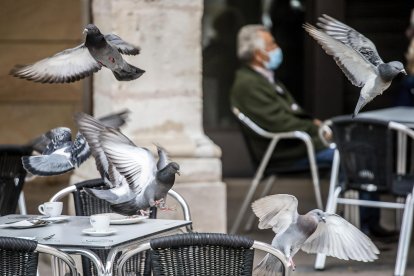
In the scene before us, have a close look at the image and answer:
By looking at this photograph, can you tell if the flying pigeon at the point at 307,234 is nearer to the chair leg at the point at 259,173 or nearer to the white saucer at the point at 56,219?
the white saucer at the point at 56,219

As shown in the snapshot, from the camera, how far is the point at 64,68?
14.6 ft

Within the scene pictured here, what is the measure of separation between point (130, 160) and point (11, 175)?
221cm

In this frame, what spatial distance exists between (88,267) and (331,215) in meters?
1.54

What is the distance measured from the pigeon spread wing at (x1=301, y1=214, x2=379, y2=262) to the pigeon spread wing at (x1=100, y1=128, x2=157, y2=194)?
0.64 m

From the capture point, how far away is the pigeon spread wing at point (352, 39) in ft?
12.6

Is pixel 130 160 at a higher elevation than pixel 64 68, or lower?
lower

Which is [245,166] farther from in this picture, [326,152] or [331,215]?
[331,215]

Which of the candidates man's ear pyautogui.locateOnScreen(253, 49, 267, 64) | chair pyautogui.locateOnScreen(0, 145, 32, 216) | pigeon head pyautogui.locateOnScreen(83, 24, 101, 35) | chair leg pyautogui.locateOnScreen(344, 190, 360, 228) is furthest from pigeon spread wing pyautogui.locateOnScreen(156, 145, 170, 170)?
man's ear pyautogui.locateOnScreen(253, 49, 267, 64)

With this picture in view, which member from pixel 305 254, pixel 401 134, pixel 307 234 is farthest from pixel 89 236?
pixel 305 254

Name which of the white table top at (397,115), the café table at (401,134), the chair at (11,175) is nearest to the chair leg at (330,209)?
the café table at (401,134)

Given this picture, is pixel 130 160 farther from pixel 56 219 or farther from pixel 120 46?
pixel 56 219

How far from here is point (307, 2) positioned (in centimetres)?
1124

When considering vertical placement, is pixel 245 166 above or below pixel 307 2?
below

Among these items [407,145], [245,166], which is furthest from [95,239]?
[245,166]
